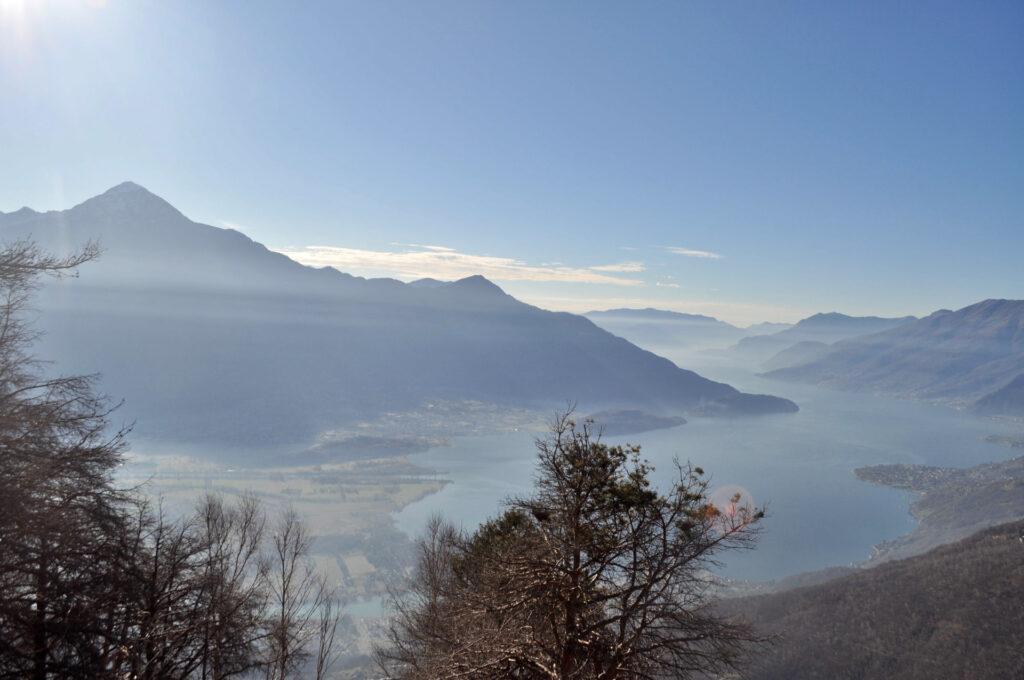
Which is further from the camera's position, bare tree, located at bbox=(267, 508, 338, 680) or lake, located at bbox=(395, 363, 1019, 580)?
lake, located at bbox=(395, 363, 1019, 580)

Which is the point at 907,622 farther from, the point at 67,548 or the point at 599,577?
the point at 67,548

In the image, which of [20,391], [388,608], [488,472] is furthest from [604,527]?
→ [488,472]

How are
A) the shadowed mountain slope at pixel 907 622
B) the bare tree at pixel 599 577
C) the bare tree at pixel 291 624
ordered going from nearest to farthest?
the bare tree at pixel 599 577, the bare tree at pixel 291 624, the shadowed mountain slope at pixel 907 622

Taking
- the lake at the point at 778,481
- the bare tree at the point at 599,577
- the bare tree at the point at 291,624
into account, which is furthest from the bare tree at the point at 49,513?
the lake at the point at 778,481

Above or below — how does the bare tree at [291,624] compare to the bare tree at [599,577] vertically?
below

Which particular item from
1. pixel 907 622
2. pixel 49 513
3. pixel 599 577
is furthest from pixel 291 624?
pixel 907 622

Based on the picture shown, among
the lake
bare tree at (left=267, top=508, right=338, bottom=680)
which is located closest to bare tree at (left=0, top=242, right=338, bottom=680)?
bare tree at (left=267, top=508, right=338, bottom=680)

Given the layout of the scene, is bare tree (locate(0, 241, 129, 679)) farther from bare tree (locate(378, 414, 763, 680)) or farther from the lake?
the lake

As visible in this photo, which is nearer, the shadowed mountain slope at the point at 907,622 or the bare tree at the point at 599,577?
the bare tree at the point at 599,577

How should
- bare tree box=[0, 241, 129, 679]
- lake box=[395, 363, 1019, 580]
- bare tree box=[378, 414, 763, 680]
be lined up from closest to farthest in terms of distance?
bare tree box=[0, 241, 129, 679] → bare tree box=[378, 414, 763, 680] → lake box=[395, 363, 1019, 580]

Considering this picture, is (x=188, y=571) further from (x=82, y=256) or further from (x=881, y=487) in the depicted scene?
(x=881, y=487)

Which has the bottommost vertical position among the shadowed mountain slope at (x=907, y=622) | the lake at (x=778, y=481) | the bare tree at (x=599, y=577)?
the lake at (x=778, y=481)

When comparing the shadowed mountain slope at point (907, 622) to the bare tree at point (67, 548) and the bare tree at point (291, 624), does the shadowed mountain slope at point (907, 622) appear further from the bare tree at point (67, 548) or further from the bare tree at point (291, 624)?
the bare tree at point (67, 548)
